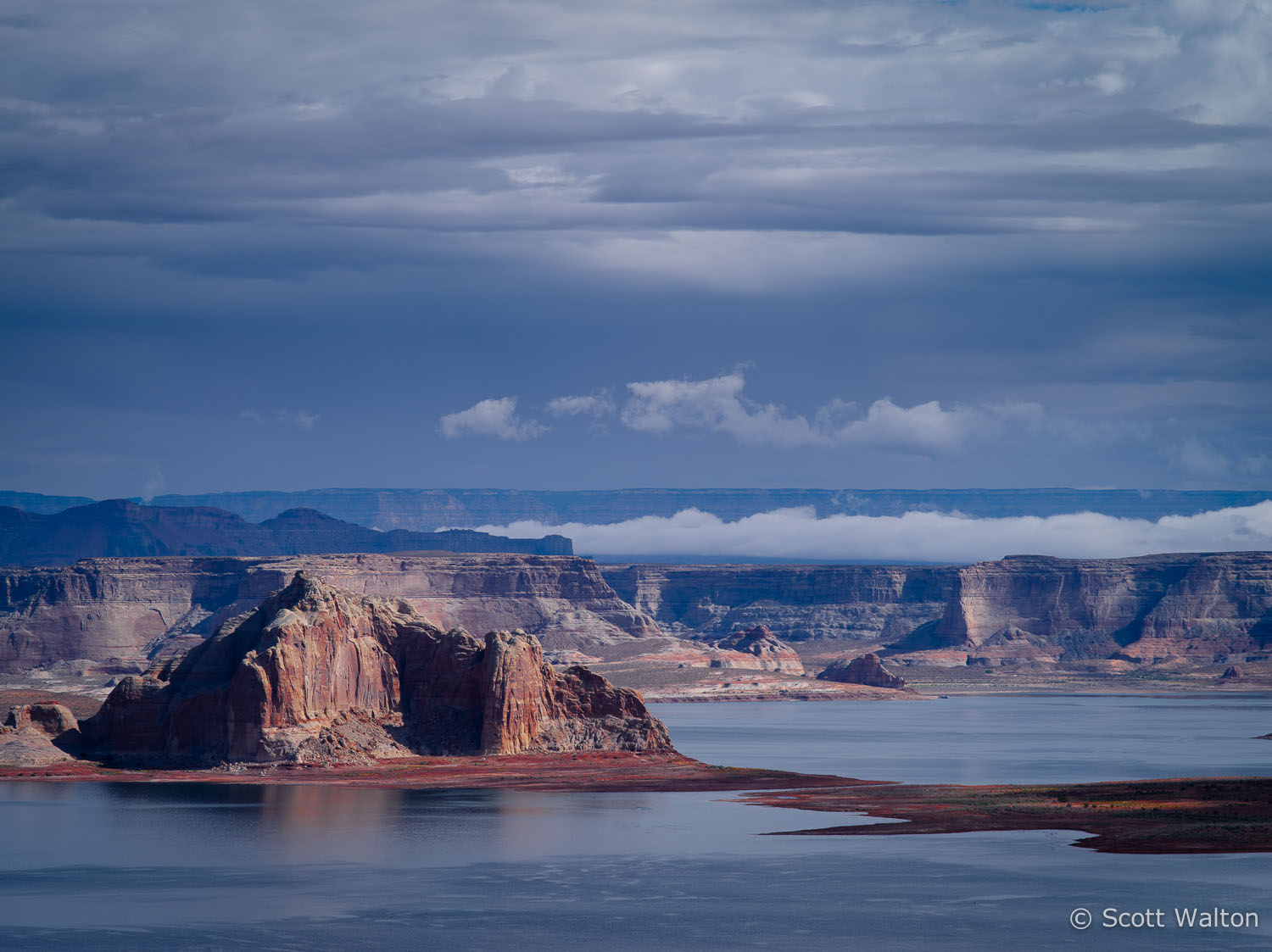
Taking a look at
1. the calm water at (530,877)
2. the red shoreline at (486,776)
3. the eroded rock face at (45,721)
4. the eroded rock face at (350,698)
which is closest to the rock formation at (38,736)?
the eroded rock face at (45,721)

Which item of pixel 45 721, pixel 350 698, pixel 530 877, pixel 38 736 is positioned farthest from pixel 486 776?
pixel 530 877

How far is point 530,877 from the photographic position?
80.8 metres

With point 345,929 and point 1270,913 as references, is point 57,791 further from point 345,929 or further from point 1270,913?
point 1270,913

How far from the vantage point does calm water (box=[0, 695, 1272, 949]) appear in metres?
67.7

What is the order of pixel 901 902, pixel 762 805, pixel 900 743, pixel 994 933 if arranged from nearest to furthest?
pixel 994 933, pixel 901 902, pixel 762 805, pixel 900 743

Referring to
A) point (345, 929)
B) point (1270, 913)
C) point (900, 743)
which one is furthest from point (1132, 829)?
point (900, 743)

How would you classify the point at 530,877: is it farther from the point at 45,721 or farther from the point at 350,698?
the point at 45,721

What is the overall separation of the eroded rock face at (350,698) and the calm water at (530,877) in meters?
8.21

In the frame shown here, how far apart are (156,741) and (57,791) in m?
13.5

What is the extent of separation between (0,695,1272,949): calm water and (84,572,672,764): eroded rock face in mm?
8214

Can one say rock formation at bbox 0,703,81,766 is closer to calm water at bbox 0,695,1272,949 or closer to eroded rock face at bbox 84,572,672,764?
eroded rock face at bbox 84,572,672,764

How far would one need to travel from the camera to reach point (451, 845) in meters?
90.6

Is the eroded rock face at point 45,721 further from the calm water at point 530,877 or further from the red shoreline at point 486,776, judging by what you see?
the calm water at point 530,877

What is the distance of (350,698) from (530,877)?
1984 inches
